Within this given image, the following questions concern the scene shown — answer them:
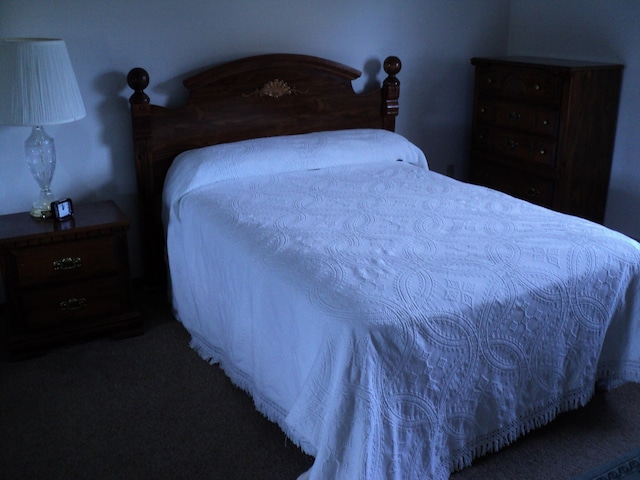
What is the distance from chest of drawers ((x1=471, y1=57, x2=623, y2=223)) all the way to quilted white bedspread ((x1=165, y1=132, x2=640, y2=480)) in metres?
0.90

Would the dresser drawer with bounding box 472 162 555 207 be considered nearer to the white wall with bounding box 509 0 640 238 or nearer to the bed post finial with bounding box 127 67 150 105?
the white wall with bounding box 509 0 640 238

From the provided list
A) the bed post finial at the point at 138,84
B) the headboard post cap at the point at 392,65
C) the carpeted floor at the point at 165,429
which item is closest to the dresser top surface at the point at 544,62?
the headboard post cap at the point at 392,65

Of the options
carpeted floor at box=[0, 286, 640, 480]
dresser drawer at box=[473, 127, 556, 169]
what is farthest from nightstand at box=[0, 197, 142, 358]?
dresser drawer at box=[473, 127, 556, 169]

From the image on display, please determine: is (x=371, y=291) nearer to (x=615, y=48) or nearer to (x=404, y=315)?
(x=404, y=315)


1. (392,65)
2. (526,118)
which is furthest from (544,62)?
(392,65)

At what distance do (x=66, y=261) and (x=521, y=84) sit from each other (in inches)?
97.6

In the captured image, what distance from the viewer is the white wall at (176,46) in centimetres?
279

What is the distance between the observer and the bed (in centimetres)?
168

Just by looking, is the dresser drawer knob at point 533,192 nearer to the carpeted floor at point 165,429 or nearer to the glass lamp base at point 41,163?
the carpeted floor at point 165,429

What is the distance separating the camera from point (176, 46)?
9.86ft

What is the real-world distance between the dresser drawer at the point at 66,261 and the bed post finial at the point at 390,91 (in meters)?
1.67

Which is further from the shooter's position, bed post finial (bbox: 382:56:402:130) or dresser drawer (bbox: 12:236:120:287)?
A: bed post finial (bbox: 382:56:402:130)

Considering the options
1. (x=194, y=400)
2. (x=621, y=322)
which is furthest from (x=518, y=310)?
(x=194, y=400)

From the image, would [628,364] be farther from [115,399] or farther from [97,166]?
[97,166]
